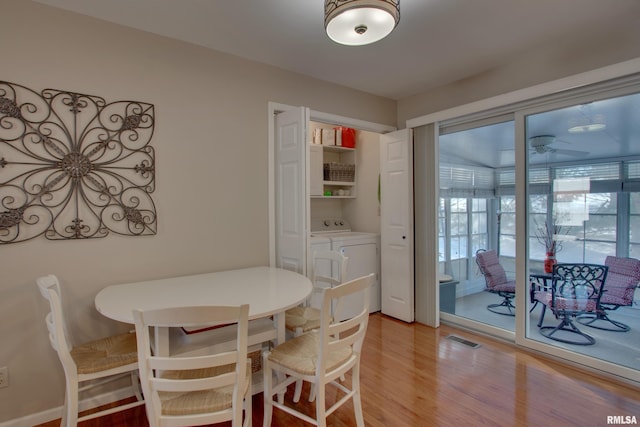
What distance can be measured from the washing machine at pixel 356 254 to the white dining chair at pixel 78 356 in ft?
6.91

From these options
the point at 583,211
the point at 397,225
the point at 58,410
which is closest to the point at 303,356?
the point at 58,410

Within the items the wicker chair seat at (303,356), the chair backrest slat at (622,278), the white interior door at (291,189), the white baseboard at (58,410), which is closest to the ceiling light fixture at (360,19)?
the white interior door at (291,189)

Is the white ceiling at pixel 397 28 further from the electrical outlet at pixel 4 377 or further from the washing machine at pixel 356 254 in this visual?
the electrical outlet at pixel 4 377

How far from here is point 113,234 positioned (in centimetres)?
220

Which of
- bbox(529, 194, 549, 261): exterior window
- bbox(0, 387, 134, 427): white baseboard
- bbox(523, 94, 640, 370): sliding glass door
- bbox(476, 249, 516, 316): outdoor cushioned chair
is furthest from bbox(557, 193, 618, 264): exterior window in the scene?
bbox(0, 387, 134, 427): white baseboard

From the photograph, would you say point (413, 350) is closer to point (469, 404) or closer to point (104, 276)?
point (469, 404)

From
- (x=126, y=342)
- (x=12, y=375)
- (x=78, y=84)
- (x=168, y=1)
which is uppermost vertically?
(x=168, y=1)

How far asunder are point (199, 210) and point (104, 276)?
0.75 meters

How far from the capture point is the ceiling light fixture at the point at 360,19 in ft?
4.95

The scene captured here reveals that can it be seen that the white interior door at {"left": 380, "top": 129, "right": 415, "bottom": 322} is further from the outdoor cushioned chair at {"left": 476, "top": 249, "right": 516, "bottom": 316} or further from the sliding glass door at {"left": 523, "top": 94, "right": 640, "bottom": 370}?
the sliding glass door at {"left": 523, "top": 94, "right": 640, "bottom": 370}

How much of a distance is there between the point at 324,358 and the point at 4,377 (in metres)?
1.88

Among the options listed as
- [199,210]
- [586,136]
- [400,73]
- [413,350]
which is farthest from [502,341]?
[199,210]

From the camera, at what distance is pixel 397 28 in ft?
7.47

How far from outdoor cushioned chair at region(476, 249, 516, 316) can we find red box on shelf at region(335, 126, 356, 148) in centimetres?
193
